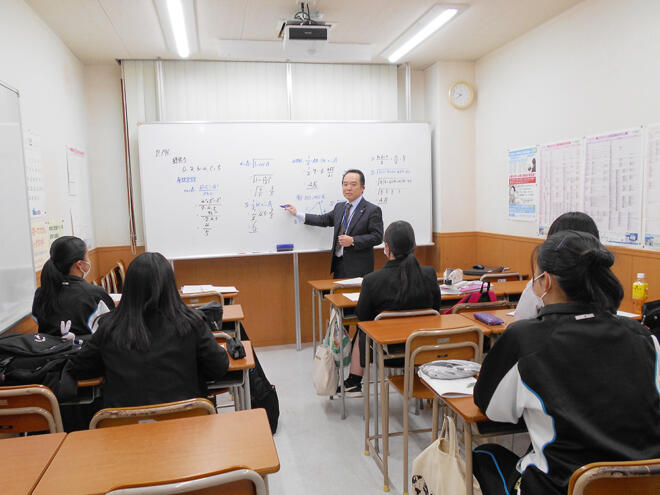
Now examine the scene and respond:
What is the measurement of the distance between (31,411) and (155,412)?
19.9 inches

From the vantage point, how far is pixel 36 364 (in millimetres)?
1983

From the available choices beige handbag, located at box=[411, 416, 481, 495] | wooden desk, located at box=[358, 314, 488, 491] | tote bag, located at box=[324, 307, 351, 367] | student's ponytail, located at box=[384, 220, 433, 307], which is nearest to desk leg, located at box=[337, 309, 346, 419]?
tote bag, located at box=[324, 307, 351, 367]

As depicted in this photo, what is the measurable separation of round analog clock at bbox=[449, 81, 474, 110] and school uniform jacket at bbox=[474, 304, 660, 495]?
4.18 m

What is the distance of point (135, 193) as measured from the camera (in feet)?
15.7

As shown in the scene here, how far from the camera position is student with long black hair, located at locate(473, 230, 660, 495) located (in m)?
1.24

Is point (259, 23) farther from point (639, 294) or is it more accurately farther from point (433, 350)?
point (639, 294)

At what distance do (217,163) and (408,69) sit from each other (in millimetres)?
2279

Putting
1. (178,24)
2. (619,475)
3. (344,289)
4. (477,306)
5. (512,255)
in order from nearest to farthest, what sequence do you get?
(619,475), (477,306), (344,289), (178,24), (512,255)

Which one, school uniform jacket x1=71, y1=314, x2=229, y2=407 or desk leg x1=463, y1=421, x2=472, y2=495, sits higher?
school uniform jacket x1=71, y1=314, x2=229, y2=407

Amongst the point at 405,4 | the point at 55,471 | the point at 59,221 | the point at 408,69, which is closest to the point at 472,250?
the point at 408,69

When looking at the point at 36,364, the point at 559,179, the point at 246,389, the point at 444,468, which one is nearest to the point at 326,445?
the point at 246,389

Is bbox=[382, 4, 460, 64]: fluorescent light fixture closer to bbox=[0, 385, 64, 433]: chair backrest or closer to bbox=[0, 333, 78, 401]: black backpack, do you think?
bbox=[0, 333, 78, 401]: black backpack

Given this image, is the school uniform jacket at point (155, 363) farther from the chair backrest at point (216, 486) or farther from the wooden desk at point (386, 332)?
the wooden desk at point (386, 332)

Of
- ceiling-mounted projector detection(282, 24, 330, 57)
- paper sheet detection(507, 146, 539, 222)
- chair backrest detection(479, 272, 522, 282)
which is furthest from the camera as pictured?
paper sheet detection(507, 146, 539, 222)
